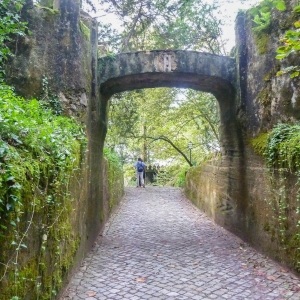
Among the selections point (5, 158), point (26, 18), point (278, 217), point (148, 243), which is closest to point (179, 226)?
point (148, 243)

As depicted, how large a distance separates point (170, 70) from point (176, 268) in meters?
3.76

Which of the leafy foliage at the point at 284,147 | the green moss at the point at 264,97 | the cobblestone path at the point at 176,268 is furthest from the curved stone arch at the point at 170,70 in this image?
the cobblestone path at the point at 176,268

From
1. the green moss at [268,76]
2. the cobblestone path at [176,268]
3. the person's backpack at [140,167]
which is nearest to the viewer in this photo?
the cobblestone path at [176,268]

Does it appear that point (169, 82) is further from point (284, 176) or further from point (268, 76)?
point (284, 176)

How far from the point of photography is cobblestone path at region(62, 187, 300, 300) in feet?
13.1

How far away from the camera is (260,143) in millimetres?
5977

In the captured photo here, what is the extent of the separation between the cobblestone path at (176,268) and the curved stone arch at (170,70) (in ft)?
7.27

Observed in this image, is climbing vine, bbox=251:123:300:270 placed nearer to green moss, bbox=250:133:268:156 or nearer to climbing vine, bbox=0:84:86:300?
green moss, bbox=250:133:268:156

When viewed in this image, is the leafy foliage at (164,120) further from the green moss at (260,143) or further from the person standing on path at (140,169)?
the green moss at (260,143)

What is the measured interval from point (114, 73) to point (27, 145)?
4.26 meters

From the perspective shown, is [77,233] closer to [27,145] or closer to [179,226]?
[27,145]

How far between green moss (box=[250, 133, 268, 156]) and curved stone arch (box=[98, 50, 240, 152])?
842 mm

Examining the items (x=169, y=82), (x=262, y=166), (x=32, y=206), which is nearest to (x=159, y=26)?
(x=169, y=82)

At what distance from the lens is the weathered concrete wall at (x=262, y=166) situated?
4.85 meters
